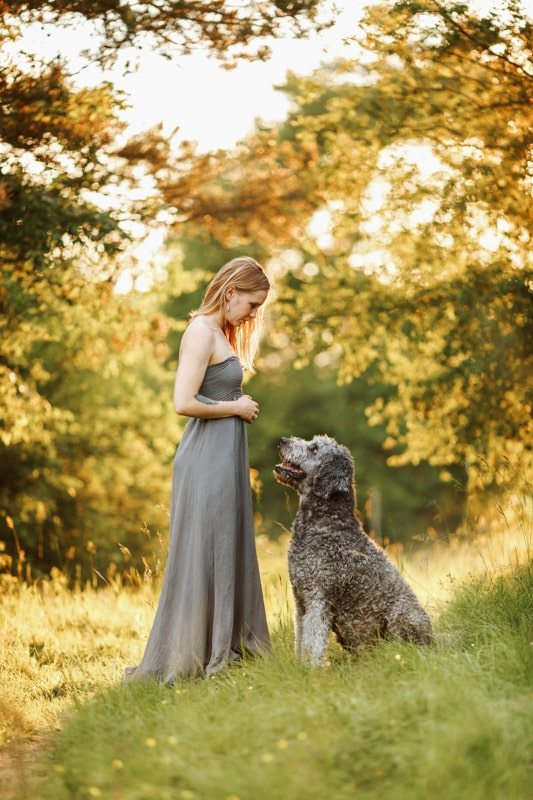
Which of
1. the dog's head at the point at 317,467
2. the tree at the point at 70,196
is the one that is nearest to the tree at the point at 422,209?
the tree at the point at 70,196

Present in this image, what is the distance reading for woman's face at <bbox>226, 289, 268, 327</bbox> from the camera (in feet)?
17.8

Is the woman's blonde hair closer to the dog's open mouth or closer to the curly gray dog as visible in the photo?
the dog's open mouth

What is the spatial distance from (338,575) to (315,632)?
13.3 inches

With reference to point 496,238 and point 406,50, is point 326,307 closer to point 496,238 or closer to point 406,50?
point 496,238

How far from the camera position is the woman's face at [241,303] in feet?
17.8

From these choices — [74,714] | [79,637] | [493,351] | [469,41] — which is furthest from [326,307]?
[74,714]

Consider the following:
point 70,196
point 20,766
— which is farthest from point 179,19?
point 20,766

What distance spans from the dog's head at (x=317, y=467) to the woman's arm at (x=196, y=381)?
1.30ft

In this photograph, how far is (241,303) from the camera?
543 centimetres

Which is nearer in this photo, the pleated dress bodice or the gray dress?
the gray dress

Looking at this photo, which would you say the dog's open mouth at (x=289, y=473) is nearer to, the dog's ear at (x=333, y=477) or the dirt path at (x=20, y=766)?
the dog's ear at (x=333, y=477)

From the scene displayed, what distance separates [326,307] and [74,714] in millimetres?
6900

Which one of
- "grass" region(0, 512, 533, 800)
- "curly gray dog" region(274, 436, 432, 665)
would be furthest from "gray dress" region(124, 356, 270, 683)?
"curly gray dog" region(274, 436, 432, 665)

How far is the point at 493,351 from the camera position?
9.34 meters
